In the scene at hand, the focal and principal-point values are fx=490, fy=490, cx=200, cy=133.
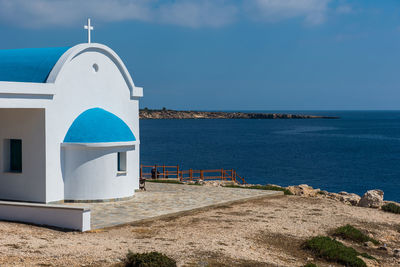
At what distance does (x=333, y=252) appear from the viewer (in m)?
13.2

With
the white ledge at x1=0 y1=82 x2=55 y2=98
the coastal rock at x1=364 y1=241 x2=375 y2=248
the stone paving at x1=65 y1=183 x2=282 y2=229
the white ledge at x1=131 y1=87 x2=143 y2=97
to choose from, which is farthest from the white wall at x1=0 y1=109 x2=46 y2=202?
the coastal rock at x1=364 y1=241 x2=375 y2=248

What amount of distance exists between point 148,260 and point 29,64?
37.9ft

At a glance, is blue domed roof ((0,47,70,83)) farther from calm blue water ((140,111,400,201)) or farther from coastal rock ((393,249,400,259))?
calm blue water ((140,111,400,201))

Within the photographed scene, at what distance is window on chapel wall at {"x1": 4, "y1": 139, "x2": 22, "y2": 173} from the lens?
1891 cm

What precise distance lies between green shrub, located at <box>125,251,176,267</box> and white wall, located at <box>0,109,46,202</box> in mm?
8231

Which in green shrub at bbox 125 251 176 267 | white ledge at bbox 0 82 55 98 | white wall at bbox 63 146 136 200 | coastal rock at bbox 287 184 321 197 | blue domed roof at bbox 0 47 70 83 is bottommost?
coastal rock at bbox 287 184 321 197

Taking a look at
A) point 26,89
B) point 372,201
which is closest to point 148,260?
point 26,89

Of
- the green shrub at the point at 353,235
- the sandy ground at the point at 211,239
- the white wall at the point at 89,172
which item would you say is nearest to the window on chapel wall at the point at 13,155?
the white wall at the point at 89,172

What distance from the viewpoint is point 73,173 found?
18953 millimetres

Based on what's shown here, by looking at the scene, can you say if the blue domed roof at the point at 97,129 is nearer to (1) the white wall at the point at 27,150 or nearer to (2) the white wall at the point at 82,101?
(2) the white wall at the point at 82,101

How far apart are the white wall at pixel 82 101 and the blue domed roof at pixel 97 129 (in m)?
0.26

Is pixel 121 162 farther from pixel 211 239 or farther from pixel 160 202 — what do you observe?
pixel 211 239

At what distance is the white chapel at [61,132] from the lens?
18188 millimetres

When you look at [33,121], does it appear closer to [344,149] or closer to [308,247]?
[308,247]
